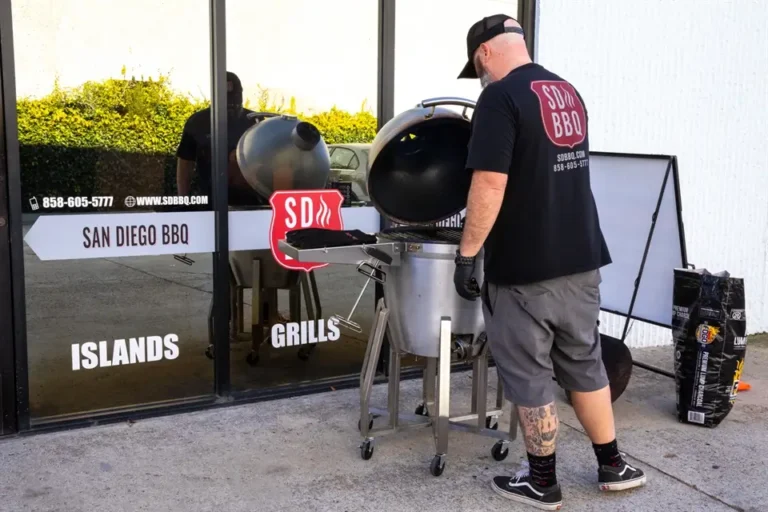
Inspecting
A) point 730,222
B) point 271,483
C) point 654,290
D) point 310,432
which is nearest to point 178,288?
point 310,432

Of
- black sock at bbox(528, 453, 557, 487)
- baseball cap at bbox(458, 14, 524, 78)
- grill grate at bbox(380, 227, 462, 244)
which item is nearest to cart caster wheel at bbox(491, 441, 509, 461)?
black sock at bbox(528, 453, 557, 487)

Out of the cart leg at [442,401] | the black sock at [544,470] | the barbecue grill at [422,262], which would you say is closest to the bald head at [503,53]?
the barbecue grill at [422,262]

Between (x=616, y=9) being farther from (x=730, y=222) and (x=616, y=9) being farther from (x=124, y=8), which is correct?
(x=124, y=8)

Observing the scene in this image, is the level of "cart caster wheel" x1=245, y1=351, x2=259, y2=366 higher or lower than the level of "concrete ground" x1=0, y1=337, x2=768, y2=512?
higher

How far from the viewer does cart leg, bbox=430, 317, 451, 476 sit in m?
3.38

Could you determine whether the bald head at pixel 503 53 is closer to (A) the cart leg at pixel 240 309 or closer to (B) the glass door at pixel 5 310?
(A) the cart leg at pixel 240 309

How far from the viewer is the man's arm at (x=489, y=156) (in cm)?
297

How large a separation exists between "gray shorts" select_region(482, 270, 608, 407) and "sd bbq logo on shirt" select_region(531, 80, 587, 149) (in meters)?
0.54

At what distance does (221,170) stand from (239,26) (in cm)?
75

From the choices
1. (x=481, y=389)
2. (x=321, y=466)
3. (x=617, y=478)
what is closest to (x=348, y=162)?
(x=481, y=389)

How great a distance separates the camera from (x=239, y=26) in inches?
163

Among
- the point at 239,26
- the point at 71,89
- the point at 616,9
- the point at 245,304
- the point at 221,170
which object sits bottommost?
the point at 245,304

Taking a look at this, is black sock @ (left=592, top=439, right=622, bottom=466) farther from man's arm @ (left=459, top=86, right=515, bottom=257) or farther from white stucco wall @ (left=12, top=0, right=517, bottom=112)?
white stucco wall @ (left=12, top=0, right=517, bottom=112)

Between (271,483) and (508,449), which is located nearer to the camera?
(271,483)
